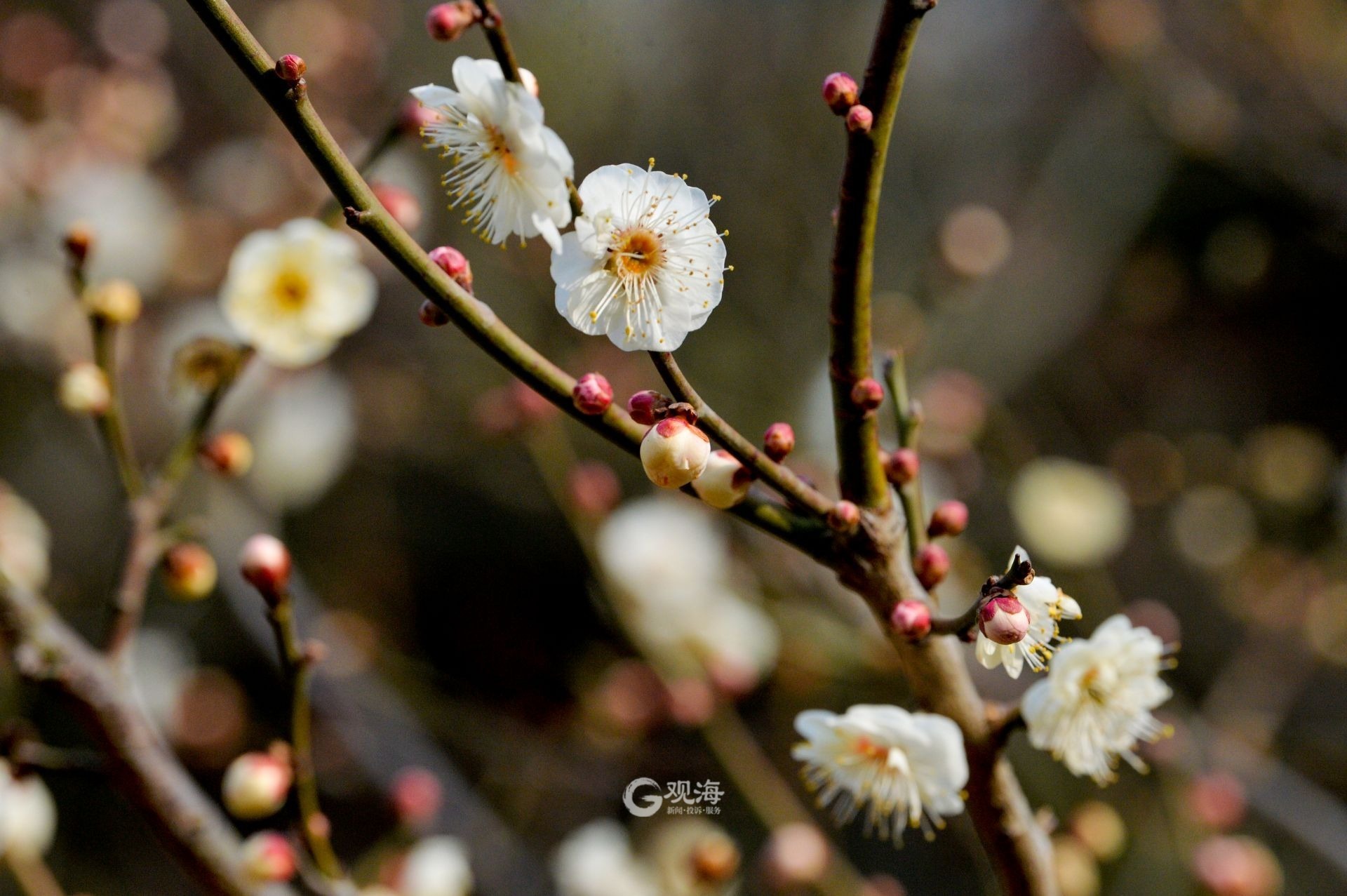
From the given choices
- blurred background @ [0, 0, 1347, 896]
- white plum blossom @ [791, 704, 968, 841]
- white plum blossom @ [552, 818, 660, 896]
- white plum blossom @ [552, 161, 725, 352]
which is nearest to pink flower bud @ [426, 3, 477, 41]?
white plum blossom @ [552, 161, 725, 352]

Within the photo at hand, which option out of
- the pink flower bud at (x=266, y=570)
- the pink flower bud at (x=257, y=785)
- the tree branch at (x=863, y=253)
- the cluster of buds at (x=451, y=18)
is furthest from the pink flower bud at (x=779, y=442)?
the pink flower bud at (x=257, y=785)

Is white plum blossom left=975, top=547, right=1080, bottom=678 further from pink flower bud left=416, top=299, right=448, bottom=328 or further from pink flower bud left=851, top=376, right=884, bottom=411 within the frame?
pink flower bud left=416, top=299, right=448, bottom=328

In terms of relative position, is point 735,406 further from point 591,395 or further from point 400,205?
point 591,395

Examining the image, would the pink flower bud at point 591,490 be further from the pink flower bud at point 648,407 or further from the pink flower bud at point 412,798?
the pink flower bud at point 648,407

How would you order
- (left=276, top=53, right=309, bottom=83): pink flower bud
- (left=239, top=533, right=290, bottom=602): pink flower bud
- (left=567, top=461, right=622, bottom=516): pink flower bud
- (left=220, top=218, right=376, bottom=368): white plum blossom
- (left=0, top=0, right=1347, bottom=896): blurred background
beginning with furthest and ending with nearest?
1. (left=0, top=0, right=1347, bottom=896): blurred background
2. (left=567, top=461, right=622, bottom=516): pink flower bud
3. (left=220, top=218, right=376, bottom=368): white plum blossom
4. (left=239, top=533, right=290, bottom=602): pink flower bud
5. (left=276, top=53, right=309, bottom=83): pink flower bud

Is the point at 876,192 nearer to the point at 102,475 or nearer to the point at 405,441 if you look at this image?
the point at 405,441

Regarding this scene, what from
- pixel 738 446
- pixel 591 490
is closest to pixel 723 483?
pixel 738 446

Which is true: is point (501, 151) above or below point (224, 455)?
above
